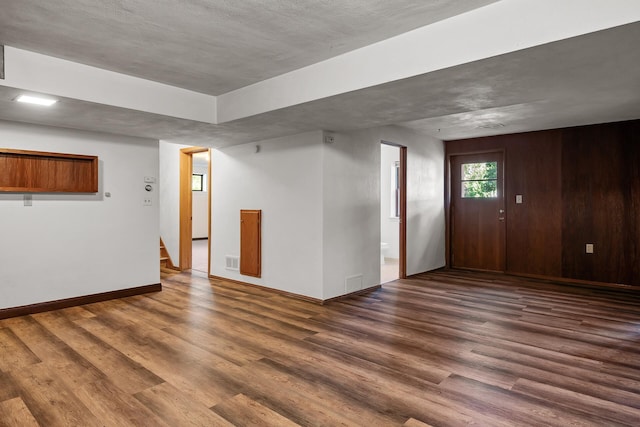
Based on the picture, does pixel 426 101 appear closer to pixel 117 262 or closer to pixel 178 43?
pixel 178 43

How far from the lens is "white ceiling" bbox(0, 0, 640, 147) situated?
7.64ft

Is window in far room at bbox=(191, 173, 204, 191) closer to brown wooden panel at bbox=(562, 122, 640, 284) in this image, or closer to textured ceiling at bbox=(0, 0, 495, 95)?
textured ceiling at bbox=(0, 0, 495, 95)

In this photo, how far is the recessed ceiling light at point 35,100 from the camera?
324 cm

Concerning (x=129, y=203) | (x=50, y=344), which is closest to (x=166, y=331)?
(x=50, y=344)

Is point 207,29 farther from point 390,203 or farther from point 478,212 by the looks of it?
point 390,203

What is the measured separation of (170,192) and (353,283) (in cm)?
398

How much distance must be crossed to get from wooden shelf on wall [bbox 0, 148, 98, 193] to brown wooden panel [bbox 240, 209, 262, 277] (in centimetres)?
186

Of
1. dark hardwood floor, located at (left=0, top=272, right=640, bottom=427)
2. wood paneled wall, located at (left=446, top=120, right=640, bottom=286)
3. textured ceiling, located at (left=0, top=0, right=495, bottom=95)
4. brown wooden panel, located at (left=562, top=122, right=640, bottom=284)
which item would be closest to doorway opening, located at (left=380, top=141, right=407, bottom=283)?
wood paneled wall, located at (left=446, top=120, right=640, bottom=286)

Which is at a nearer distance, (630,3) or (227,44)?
(630,3)

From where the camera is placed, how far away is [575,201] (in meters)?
5.76

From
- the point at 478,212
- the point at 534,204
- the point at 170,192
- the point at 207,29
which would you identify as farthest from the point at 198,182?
the point at 207,29

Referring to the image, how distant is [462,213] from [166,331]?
17.3 ft

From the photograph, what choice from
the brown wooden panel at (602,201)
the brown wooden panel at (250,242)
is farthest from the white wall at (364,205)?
the brown wooden panel at (602,201)

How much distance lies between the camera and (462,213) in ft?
22.8
